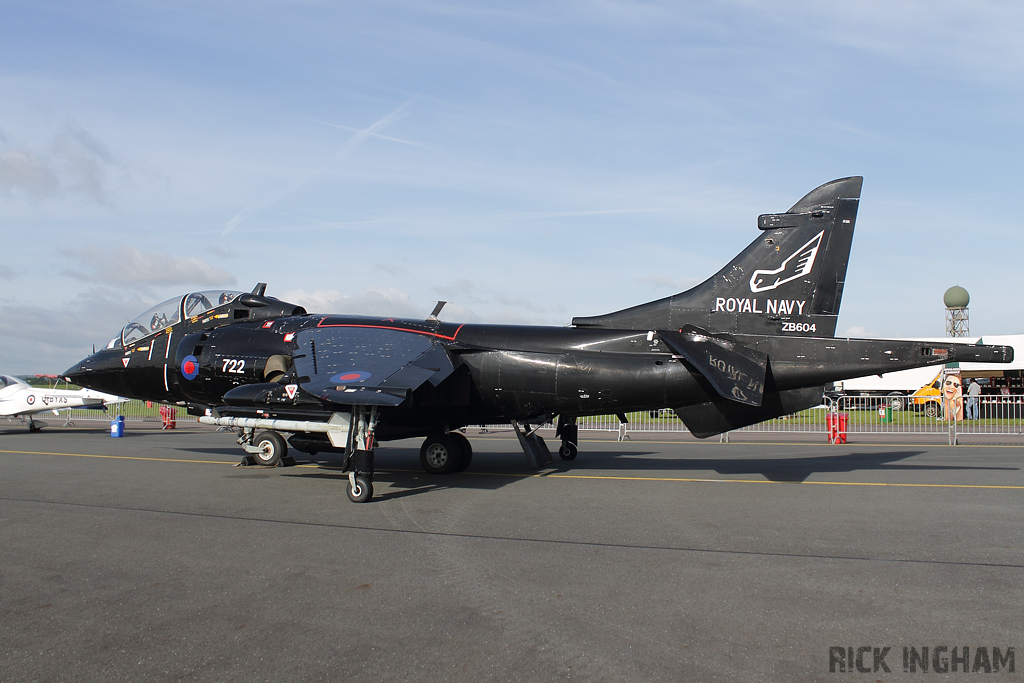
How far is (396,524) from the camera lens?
8633 millimetres

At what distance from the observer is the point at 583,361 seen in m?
12.0

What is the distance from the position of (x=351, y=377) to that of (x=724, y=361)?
5.82m

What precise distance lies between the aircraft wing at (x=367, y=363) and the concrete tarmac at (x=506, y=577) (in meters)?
1.67

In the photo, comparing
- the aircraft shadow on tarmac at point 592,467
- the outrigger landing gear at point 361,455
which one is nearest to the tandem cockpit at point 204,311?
the aircraft shadow on tarmac at point 592,467

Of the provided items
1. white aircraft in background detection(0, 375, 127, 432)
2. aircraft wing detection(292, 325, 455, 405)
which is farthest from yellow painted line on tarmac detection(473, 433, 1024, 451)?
white aircraft in background detection(0, 375, 127, 432)

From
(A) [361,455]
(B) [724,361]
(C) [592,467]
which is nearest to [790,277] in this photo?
→ (B) [724,361]

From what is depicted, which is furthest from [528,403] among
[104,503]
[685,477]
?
[104,503]

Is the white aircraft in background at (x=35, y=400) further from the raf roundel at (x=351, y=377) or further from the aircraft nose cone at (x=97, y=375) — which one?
the raf roundel at (x=351, y=377)

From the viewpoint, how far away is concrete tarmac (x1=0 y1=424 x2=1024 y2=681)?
4.50m

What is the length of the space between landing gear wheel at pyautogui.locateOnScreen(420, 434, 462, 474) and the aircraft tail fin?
4.75 metres

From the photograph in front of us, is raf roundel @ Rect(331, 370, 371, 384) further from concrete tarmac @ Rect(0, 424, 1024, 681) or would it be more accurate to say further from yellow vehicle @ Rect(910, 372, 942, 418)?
yellow vehicle @ Rect(910, 372, 942, 418)

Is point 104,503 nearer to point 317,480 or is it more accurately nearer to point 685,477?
point 317,480

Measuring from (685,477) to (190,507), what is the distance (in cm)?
824

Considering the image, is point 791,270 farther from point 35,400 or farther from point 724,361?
point 35,400
